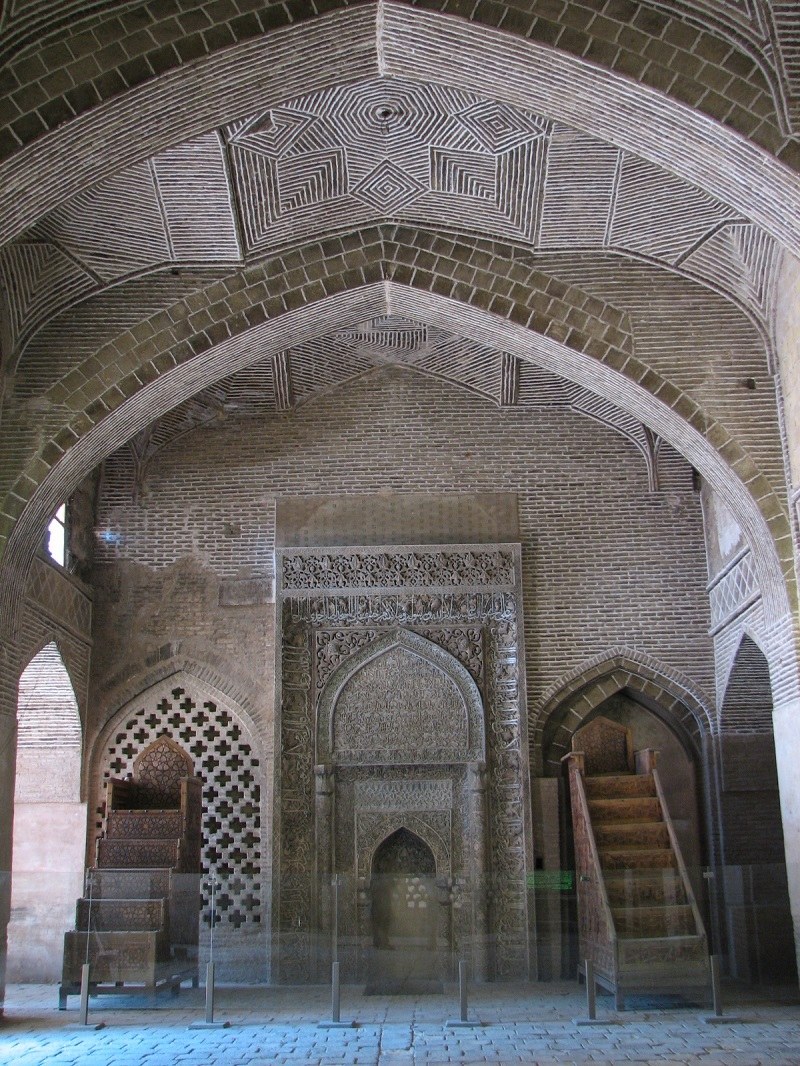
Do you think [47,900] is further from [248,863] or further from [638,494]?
[638,494]

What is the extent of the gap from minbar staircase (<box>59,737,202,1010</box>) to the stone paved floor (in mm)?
278

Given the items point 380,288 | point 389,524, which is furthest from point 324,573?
point 380,288

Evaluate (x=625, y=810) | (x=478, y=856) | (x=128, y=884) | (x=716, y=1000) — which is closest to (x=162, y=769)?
(x=128, y=884)

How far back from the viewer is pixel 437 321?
33.9 feet

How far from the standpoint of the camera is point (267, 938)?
10.6 m

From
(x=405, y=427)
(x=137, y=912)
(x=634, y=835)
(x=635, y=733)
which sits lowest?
(x=137, y=912)

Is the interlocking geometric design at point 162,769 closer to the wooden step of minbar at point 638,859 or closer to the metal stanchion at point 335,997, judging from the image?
the metal stanchion at point 335,997

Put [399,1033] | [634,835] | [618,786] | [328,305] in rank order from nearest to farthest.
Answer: [399,1033]
[328,305]
[634,835]
[618,786]

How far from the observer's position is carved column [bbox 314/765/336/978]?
10.9 metres

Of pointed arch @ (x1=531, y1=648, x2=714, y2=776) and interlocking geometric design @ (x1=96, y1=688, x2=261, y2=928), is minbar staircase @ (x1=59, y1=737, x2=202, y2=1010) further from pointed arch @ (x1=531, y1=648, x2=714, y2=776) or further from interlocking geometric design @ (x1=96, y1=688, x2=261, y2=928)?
pointed arch @ (x1=531, y1=648, x2=714, y2=776)

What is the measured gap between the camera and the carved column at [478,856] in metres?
10.6

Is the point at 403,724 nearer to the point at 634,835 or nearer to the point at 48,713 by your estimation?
the point at 634,835

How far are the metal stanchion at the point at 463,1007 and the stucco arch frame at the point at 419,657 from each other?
9.40 ft

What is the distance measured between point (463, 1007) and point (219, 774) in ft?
12.9
